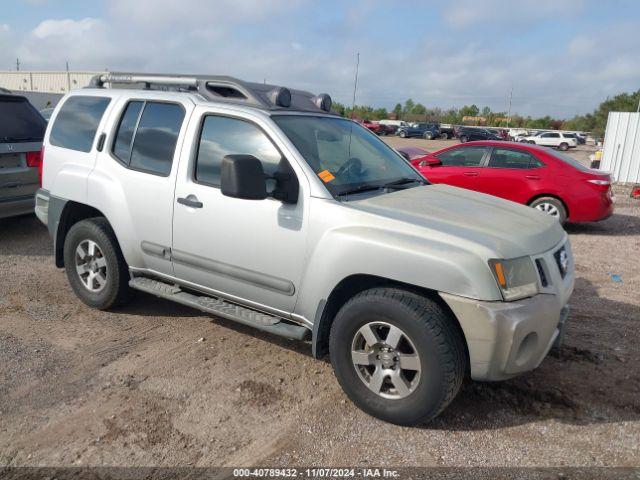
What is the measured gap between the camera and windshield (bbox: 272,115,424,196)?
369 centimetres

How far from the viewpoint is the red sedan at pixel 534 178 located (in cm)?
879

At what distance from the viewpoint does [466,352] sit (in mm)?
3113

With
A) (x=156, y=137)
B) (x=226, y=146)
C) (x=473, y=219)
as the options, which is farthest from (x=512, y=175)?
(x=156, y=137)

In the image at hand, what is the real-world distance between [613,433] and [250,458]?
219 cm

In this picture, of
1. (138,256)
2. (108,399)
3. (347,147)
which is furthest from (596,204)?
(108,399)

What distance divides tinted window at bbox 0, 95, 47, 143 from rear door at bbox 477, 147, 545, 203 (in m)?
6.95

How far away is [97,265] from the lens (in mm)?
4785

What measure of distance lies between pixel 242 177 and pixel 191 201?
780mm

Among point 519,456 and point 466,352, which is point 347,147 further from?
point 519,456

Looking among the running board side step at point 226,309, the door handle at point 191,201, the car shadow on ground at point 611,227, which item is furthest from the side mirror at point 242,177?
the car shadow on ground at point 611,227

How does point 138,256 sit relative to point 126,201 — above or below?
below

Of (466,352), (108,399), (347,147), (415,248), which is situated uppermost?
(347,147)

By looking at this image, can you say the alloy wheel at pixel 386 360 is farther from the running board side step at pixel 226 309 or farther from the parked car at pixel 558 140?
the parked car at pixel 558 140

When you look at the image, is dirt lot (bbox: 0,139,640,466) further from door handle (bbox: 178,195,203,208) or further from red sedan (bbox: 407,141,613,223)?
red sedan (bbox: 407,141,613,223)
